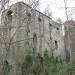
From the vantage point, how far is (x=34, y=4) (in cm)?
906

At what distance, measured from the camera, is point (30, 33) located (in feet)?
56.0

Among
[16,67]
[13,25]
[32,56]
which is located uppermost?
[13,25]

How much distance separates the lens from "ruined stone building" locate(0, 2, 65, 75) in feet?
46.1

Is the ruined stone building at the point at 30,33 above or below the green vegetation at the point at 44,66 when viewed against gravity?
above

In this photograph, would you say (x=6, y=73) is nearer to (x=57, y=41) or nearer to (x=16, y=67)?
(x=16, y=67)

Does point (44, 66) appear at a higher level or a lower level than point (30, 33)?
lower

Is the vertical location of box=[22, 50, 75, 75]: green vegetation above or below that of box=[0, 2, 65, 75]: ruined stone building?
below

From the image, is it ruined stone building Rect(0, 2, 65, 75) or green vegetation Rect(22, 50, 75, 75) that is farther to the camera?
ruined stone building Rect(0, 2, 65, 75)

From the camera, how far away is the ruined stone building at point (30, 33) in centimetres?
1405

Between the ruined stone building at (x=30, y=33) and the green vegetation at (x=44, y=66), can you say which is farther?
the ruined stone building at (x=30, y=33)

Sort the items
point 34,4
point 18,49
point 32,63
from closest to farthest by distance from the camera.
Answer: point 34,4 < point 32,63 < point 18,49

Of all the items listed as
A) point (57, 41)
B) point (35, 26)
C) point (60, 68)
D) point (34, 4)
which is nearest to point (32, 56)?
point (60, 68)

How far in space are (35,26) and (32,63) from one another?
26.8 ft

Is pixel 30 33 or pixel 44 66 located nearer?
pixel 44 66
